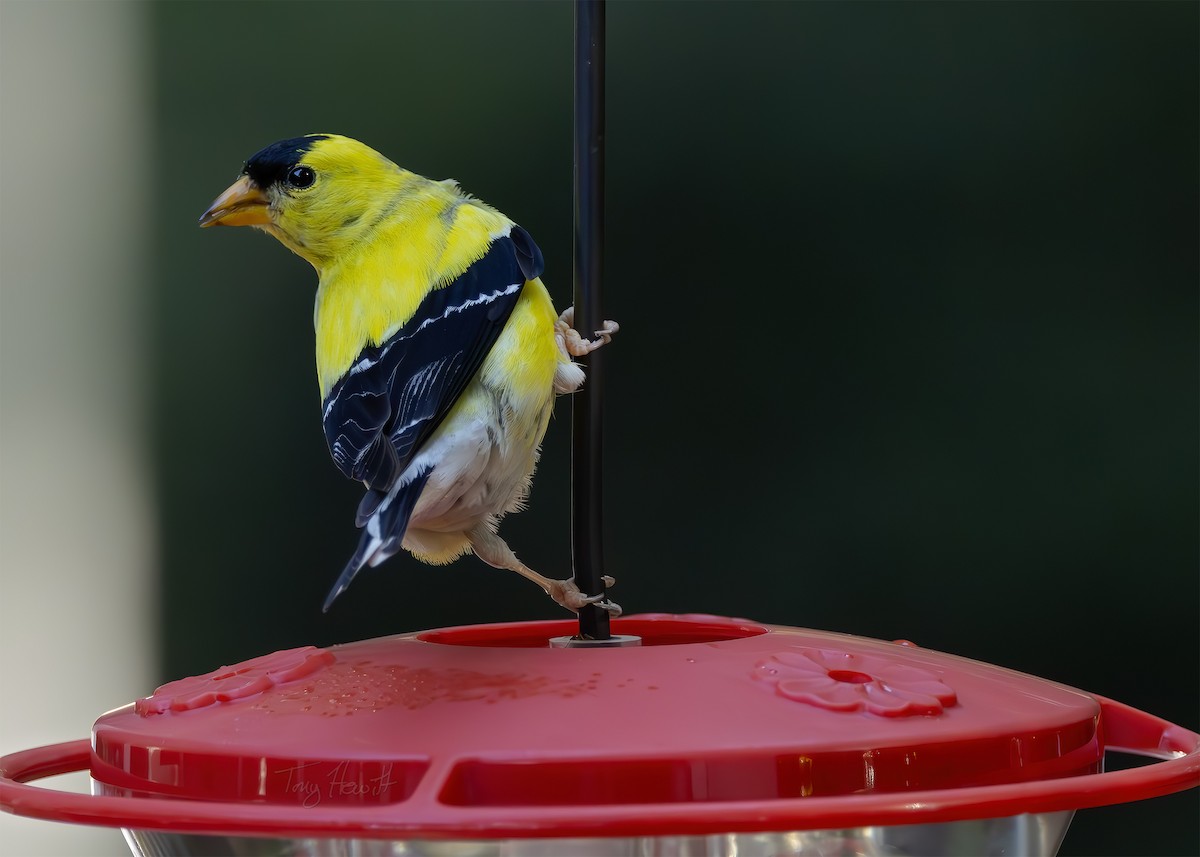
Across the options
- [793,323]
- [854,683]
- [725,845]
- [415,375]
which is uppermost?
[793,323]

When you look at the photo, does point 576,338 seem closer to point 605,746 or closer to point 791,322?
point 605,746

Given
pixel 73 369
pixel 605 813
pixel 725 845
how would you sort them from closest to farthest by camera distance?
pixel 605 813 → pixel 725 845 → pixel 73 369

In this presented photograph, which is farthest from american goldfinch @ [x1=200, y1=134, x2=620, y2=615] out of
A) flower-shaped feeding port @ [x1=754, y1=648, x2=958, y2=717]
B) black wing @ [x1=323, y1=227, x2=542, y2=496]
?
flower-shaped feeding port @ [x1=754, y1=648, x2=958, y2=717]

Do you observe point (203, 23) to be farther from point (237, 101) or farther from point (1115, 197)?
point (1115, 197)

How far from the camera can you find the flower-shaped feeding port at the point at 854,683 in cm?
89

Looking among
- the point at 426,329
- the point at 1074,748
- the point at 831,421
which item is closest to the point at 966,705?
the point at 1074,748

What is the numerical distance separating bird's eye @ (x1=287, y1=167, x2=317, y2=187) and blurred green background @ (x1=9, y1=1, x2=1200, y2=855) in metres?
1.55

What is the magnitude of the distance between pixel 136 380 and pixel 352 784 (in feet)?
8.43

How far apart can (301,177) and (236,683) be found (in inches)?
24.4

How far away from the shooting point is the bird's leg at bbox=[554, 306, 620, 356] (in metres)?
1.18

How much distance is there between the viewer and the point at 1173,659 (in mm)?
2883

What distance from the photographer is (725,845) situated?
2.94 ft

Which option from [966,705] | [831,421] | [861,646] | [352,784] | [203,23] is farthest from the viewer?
[203,23]

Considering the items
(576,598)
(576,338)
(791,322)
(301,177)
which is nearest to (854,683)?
(576,598)
